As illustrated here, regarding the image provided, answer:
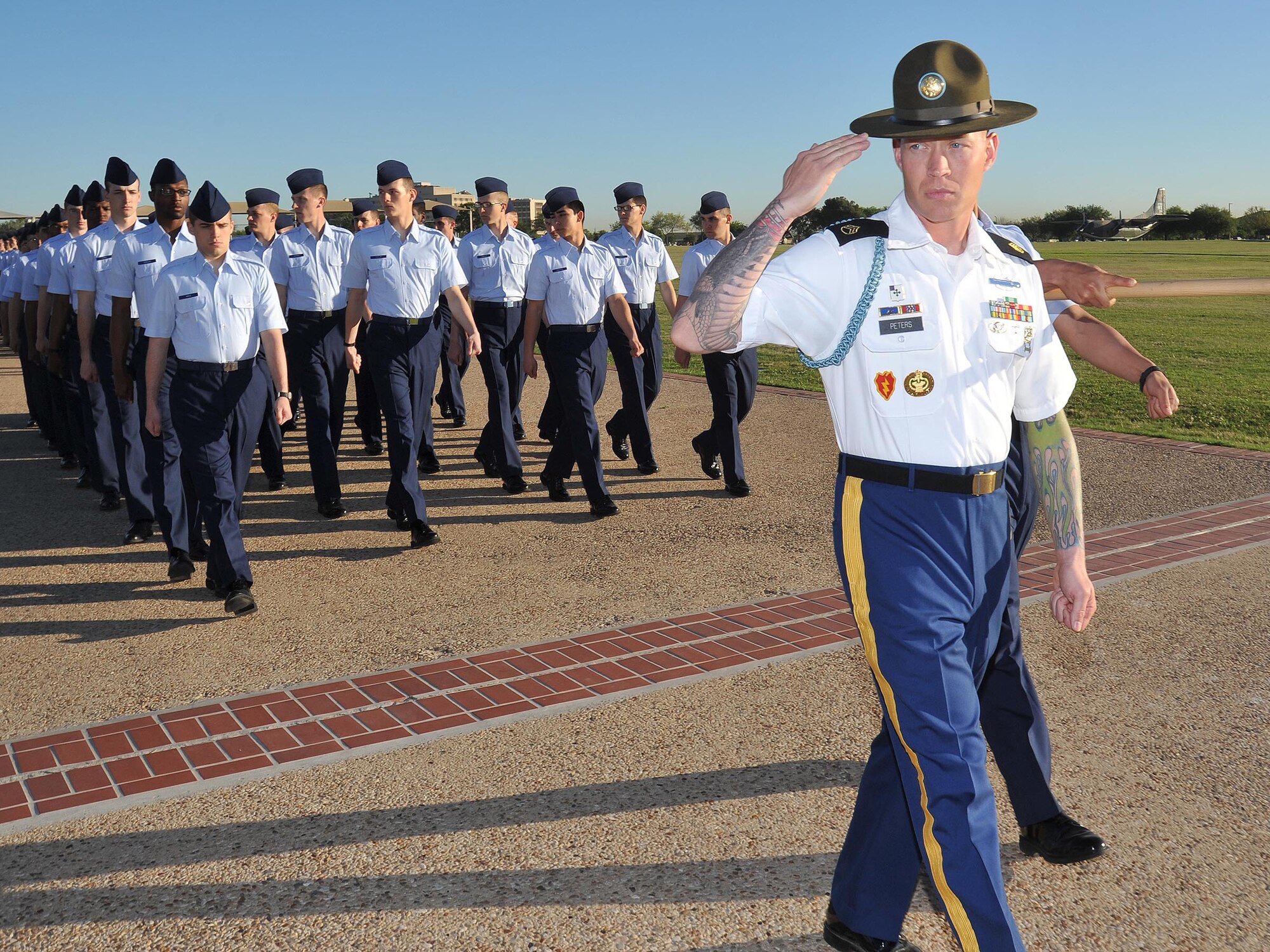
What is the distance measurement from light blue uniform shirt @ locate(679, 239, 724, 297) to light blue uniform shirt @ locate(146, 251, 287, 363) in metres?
3.95

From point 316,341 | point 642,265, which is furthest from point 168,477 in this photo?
point 642,265

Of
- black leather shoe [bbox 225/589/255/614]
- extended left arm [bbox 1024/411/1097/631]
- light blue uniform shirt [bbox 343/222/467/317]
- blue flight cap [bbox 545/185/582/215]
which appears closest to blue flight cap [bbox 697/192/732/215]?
blue flight cap [bbox 545/185/582/215]

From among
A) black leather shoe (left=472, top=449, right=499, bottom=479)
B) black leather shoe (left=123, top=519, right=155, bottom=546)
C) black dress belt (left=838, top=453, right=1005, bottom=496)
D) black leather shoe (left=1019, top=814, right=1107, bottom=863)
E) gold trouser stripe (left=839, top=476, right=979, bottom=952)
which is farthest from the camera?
black leather shoe (left=472, top=449, right=499, bottom=479)

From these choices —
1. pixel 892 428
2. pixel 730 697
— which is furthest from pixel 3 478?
pixel 892 428

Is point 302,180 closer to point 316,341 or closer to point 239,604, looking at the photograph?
point 316,341

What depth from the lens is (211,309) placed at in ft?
20.7

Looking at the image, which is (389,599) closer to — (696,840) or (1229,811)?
(696,840)

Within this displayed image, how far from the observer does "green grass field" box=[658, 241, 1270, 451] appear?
11531 mm

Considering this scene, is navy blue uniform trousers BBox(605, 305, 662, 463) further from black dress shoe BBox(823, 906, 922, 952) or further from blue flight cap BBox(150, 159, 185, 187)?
black dress shoe BBox(823, 906, 922, 952)

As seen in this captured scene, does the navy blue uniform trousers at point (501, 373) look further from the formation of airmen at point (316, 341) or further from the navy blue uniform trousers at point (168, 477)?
the navy blue uniform trousers at point (168, 477)

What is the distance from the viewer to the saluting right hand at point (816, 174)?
2.57m

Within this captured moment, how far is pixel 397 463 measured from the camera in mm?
7660

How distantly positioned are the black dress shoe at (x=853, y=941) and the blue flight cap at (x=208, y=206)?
504 centimetres

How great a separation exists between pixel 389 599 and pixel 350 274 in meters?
2.88
